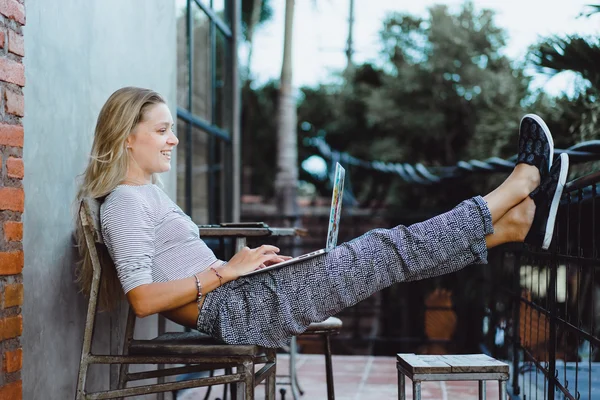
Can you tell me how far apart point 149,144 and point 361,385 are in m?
2.34

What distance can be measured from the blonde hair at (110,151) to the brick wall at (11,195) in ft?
0.76

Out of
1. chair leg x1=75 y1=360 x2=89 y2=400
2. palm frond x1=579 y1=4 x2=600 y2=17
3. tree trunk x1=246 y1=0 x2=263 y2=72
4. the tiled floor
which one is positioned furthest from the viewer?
tree trunk x1=246 y1=0 x2=263 y2=72

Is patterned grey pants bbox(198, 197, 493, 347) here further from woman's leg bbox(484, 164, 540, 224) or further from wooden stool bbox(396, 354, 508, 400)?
wooden stool bbox(396, 354, 508, 400)

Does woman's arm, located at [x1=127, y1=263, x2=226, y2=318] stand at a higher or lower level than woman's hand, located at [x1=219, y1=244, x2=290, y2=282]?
lower

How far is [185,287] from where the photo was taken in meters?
2.00

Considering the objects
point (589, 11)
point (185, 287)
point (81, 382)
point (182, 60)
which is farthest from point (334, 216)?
point (182, 60)

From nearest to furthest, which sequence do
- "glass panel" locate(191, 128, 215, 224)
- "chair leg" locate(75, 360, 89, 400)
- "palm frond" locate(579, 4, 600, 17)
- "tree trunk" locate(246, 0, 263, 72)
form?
"chair leg" locate(75, 360, 89, 400) → "palm frond" locate(579, 4, 600, 17) → "glass panel" locate(191, 128, 215, 224) → "tree trunk" locate(246, 0, 263, 72)

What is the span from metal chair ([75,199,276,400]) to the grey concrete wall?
0.22m

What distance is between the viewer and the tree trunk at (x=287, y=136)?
37.0 ft

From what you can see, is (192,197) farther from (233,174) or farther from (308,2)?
(308,2)

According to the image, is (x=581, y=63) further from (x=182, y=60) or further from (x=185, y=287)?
(x=185, y=287)

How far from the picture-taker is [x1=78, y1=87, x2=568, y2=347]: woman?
1997 millimetres

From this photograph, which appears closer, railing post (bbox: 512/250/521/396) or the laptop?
the laptop

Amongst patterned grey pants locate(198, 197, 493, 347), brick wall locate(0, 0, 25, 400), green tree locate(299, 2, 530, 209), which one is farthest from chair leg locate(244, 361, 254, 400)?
green tree locate(299, 2, 530, 209)
